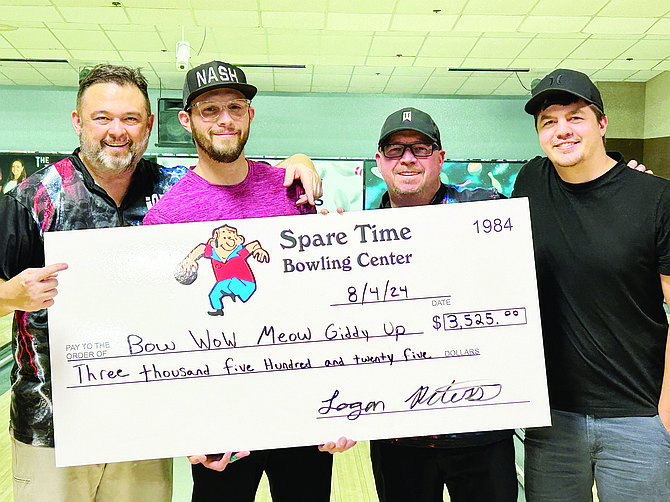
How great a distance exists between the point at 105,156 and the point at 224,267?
0.45 m

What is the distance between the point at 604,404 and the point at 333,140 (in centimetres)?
708

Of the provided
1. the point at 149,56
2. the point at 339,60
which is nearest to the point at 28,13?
the point at 149,56

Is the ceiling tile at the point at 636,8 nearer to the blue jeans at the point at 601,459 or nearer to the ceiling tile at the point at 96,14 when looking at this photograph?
the ceiling tile at the point at 96,14

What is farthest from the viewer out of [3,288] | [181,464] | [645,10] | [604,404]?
[645,10]

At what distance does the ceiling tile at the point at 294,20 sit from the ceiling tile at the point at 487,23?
4.32 ft

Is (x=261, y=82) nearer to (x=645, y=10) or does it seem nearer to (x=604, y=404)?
(x=645, y=10)

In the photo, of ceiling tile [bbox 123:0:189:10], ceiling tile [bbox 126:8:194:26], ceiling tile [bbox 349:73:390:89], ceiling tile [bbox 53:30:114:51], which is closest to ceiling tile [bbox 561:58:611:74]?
ceiling tile [bbox 349:73:390:89]

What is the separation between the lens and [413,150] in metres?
1.62

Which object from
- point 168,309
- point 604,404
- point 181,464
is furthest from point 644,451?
point 181,464

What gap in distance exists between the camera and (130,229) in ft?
4.58

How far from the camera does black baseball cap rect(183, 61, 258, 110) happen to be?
5.02 feet

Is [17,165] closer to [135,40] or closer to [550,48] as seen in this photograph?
[135,40]

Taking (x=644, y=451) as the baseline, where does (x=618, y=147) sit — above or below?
above

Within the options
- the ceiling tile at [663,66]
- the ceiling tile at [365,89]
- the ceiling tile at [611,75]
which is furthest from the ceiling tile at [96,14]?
the ceiling tile at [663,66]
